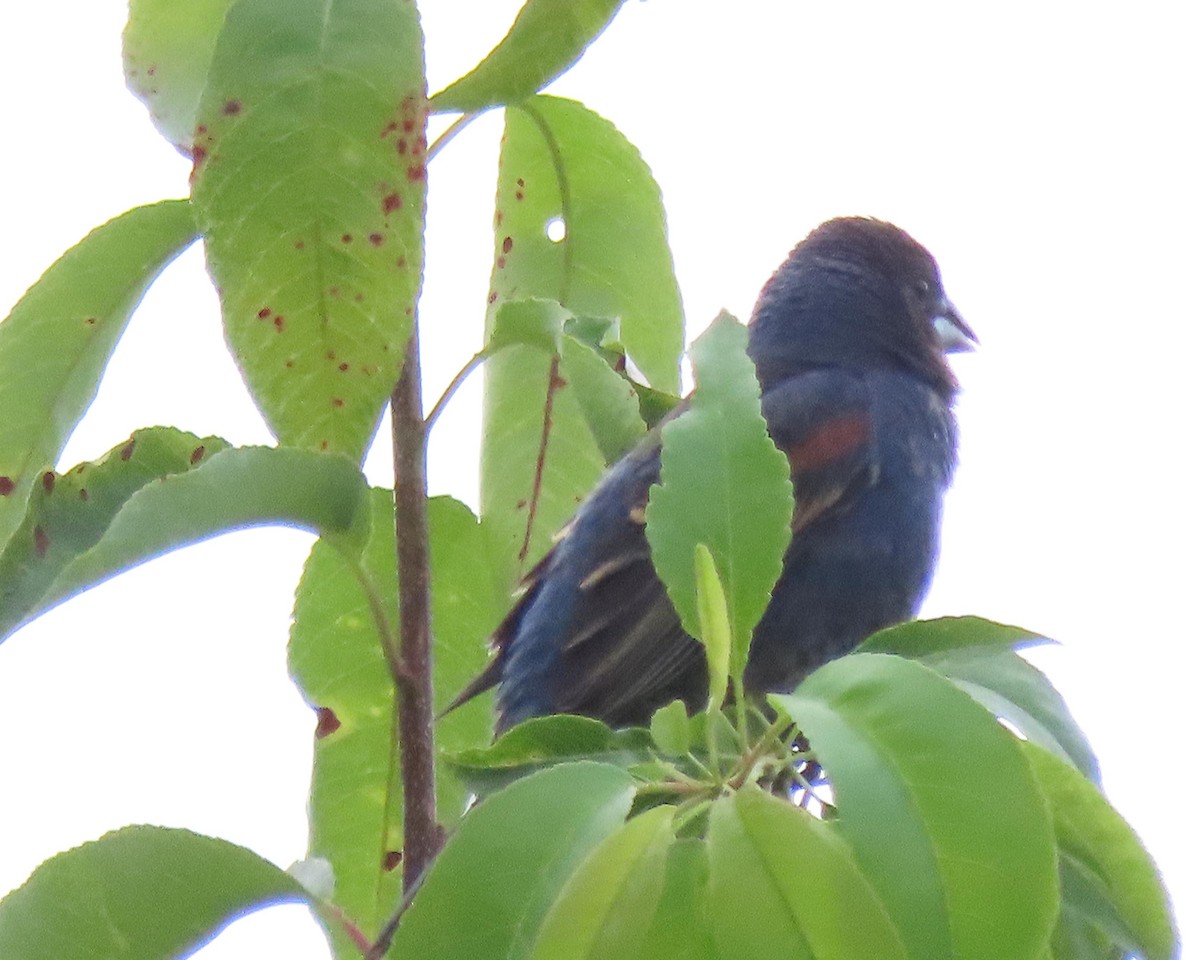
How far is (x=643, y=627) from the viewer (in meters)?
3.02

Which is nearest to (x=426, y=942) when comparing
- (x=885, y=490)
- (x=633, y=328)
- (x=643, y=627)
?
(x=633, y=328)

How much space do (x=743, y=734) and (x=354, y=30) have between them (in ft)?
2.98

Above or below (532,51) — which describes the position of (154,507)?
below

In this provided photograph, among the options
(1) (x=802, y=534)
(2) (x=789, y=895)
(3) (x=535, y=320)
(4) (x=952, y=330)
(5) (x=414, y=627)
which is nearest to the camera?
(2) (x=789, y=895)

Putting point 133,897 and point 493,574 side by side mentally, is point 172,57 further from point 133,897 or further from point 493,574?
point 133,897

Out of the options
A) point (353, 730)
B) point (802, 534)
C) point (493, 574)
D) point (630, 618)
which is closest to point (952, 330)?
point (802, 534)

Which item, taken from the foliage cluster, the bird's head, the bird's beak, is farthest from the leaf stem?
the bird's beak

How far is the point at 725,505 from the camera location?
1525 millimetres

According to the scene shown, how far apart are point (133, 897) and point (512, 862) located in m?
0.52

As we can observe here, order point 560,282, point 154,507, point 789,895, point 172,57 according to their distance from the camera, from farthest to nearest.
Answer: point 560,282 < point 172,57 < point 154,507 < point 789,895

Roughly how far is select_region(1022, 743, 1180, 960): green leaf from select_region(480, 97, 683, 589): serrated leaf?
1.21 metres

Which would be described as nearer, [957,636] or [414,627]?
[957,636]

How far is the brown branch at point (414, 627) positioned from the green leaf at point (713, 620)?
1.85 ft

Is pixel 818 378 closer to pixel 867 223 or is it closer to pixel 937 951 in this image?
pixel 867 223
